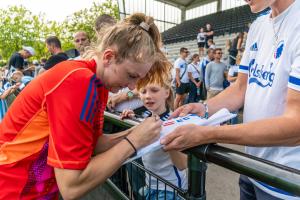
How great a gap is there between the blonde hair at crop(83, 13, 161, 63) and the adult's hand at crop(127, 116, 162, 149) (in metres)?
0.30

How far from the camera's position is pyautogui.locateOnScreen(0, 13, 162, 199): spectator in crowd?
1.09 meters

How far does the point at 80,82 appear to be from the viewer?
3.68 ft

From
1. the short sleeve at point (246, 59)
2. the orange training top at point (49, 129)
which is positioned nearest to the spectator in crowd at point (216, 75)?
the short sleeve at point (246, 59)

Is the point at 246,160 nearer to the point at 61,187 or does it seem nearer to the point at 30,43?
the point at 61,187

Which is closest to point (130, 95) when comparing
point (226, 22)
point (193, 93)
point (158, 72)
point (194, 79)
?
point (158, 72)

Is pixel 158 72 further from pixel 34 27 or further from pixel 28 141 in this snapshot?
pixel 34 27

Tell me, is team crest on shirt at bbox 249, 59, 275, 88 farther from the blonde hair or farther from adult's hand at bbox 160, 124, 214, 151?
the blonde hair

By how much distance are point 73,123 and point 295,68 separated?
3.00ft

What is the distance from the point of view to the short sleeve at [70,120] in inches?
42.7

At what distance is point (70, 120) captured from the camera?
1084 millimetres

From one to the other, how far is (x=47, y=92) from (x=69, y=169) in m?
0.32

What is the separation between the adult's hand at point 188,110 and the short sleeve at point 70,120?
53cm

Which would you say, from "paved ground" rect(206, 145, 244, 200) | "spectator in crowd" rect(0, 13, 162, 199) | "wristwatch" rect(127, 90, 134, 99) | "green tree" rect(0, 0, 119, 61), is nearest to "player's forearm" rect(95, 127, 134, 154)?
"spectator in crowd" rect(0, 13, 162, 199)

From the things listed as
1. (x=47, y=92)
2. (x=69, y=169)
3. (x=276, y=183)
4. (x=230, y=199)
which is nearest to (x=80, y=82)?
(x=47, y=92)
